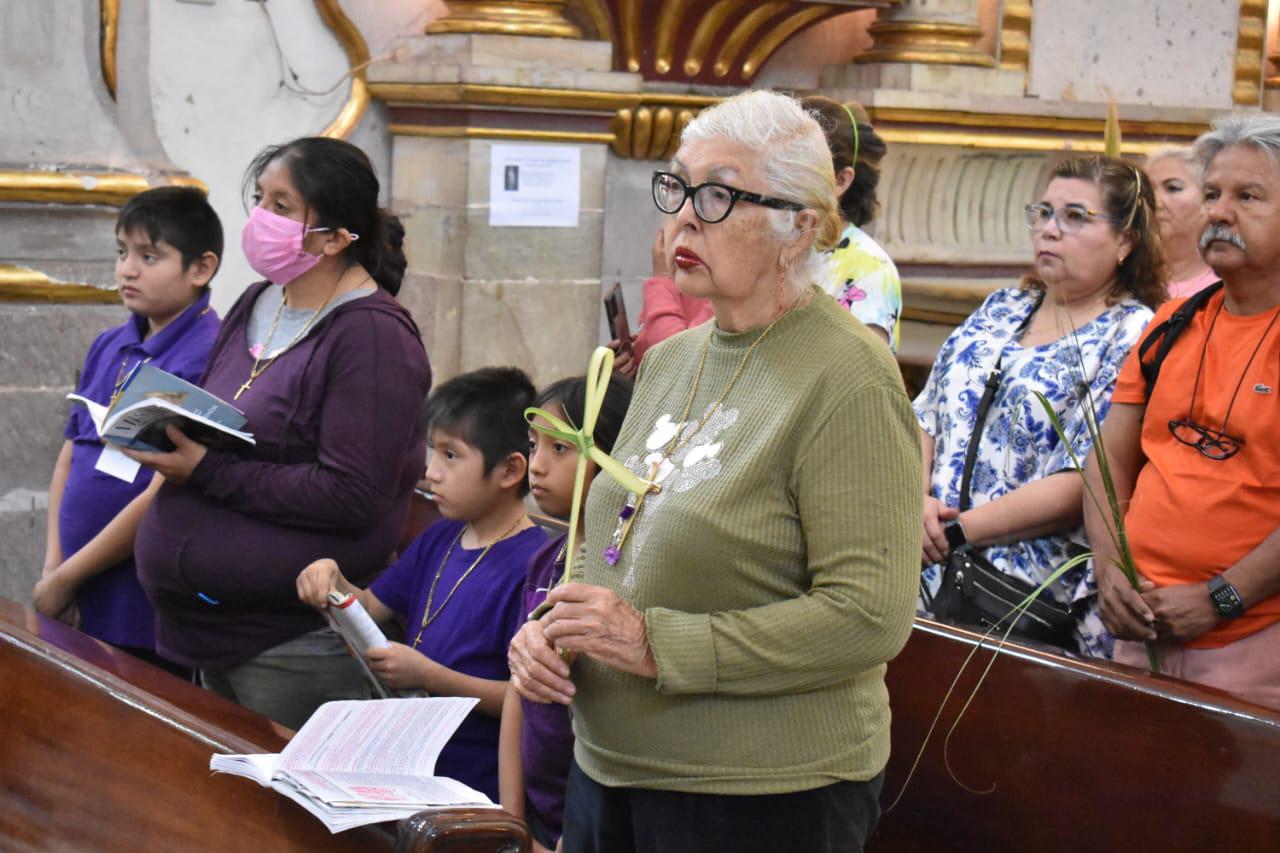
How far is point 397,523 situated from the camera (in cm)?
299

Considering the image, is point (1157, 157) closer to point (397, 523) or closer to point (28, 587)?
point (397, 523)

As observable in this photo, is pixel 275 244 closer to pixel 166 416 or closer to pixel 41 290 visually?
pixel 166 416

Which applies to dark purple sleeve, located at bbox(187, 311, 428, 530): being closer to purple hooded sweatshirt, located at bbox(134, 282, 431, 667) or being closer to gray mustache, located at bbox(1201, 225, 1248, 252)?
purple hooded sweatshirt, located at bbox(134, 282, 431, 667)

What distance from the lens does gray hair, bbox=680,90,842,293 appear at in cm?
185

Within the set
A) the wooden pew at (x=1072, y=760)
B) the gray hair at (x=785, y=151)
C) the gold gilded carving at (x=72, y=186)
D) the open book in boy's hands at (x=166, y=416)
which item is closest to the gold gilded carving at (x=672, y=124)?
the gold gilded carving at (x=72, y=186)

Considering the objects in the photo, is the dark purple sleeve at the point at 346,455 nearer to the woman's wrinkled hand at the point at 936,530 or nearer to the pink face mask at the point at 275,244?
the pink face mask at the point at 275,244

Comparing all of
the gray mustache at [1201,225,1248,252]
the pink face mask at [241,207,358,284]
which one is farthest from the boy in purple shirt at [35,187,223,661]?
the gray mustache at [1201,225,1248,252]

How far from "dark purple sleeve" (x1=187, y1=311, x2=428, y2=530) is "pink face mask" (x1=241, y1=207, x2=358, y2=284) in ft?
0.54

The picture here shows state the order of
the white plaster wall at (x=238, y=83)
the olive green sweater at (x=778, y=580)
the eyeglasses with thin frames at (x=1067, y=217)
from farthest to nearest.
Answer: the white plaster wall at (x=238, y=83), the eyeglasses with thin frames at (x=1067, y=217), the olive green sweater at (x=778, y=580)

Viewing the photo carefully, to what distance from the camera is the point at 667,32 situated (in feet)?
17.8

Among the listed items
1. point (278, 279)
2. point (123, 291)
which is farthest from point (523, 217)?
point (278, 279)

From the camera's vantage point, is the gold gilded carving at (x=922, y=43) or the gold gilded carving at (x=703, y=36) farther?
the gold gilded carving at (x=922, y=43)

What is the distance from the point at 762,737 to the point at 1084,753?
899mm

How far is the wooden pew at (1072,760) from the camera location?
2.30 m
